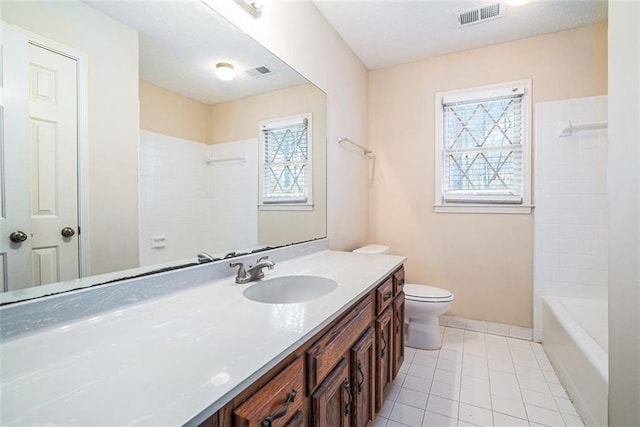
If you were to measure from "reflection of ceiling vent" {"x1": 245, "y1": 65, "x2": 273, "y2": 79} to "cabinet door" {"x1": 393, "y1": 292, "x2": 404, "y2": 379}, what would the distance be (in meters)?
1.43

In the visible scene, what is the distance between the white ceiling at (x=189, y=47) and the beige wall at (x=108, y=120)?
54 millimetres

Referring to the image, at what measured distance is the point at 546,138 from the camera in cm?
231

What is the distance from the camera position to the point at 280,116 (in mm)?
1726

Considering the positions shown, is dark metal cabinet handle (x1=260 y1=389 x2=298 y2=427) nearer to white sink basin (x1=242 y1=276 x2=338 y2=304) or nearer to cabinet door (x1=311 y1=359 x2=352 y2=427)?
Answer: cabinet door (x1=311 y1=359 x2=352 y2=427)

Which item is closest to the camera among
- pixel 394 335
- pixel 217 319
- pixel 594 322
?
pixel 217 319

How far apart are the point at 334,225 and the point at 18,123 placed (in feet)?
5.88

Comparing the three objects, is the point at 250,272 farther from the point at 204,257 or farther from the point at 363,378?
the point at 363,378

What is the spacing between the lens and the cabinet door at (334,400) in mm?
857

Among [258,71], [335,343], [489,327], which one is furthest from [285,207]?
[489,327]

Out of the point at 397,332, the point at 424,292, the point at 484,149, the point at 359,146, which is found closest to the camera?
the point at 397,332

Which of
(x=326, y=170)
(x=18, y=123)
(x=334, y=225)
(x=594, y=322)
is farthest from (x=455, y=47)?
(x=18, y=123)

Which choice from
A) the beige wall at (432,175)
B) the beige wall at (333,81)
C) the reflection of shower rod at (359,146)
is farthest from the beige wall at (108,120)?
the beige wall at (432,175)

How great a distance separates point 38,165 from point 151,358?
57 centimetres

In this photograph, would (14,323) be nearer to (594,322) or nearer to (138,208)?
(138,208)
